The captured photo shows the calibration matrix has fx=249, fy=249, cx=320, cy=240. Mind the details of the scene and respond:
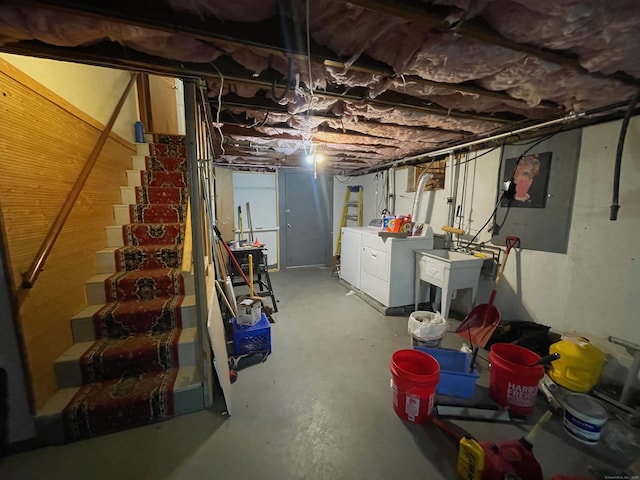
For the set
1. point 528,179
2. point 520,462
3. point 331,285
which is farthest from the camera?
point 331,285

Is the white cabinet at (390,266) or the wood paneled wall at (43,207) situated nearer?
the wood paneled wall at (43,207)

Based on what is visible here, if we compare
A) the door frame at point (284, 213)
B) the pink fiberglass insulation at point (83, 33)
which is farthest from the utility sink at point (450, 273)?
the door frame at point (284, 213)

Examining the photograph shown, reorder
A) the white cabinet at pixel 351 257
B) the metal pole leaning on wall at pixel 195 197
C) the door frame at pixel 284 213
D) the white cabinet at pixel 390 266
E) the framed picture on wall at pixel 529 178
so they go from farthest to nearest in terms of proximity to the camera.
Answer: the door frame at pixel 284 213, the white cabinet at pixel 351 257, the white cabinet at pixel 390 266, the framed picture on wall at pixel 529 178, the metal pole leaning on wall at pixel 195 197

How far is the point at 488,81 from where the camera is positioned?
150 cm

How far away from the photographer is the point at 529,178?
7.82 ft

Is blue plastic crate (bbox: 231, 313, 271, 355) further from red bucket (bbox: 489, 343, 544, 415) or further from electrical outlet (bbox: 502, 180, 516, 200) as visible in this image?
electrical outlet (bbox: 502, 180, 516, 200)

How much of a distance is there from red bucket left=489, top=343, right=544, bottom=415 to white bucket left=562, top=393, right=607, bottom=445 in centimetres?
17

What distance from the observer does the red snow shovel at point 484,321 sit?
91.3 inches

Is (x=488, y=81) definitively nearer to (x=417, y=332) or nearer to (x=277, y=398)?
(x=417, y=332)

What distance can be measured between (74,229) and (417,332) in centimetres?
278

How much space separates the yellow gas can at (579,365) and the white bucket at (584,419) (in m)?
0.36

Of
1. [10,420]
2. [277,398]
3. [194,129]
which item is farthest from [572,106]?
[10,420]

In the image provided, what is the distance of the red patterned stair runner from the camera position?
58.6 inches

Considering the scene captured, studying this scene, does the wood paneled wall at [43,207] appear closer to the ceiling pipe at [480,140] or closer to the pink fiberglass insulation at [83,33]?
the pink fiberglass insulation at [83,33]
